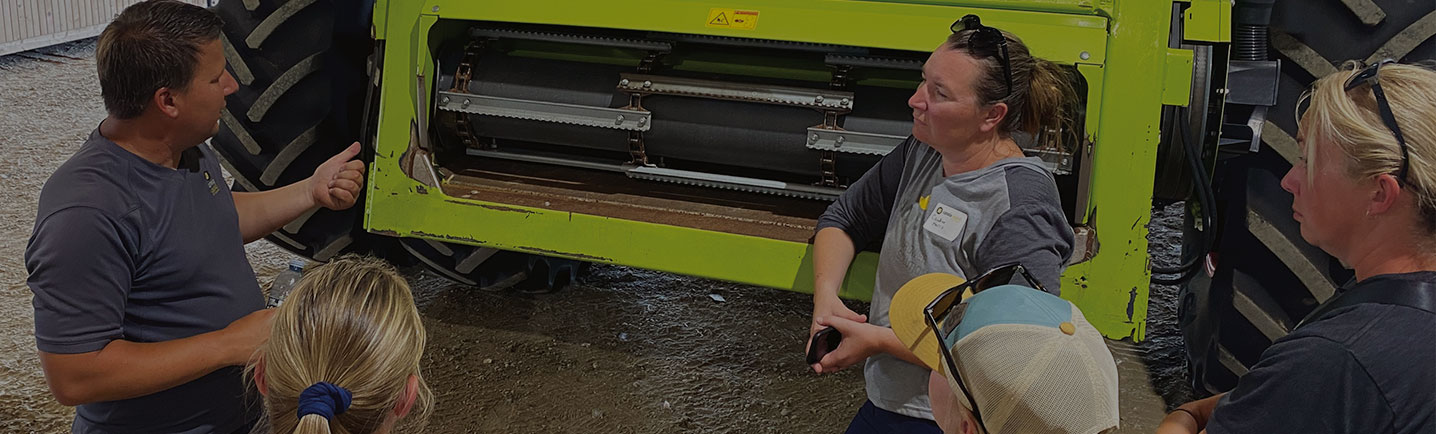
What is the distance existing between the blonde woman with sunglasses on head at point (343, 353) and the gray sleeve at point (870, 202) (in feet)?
3.32

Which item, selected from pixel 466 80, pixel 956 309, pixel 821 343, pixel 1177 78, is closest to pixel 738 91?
pixel 466 80

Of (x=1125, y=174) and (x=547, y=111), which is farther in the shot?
(x=547, y=111)

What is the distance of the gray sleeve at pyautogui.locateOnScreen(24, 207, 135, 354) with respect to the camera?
68.1 inches

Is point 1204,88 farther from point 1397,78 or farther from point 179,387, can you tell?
point 179,387

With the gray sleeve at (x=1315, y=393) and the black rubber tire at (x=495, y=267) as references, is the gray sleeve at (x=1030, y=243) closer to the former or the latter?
the gray sleeve at (x=1315, y=393)

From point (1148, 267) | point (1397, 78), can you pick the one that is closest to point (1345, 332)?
point (1397, 78)

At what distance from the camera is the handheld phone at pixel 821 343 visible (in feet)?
6.88

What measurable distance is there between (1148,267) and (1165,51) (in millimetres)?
436

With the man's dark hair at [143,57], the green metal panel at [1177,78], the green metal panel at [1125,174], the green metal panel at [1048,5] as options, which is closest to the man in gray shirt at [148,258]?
the man's dark hair at [143,57]

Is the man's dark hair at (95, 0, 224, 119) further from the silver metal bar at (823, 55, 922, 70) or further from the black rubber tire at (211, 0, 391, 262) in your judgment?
the silver metal bar at (823, 55, 922, 70)

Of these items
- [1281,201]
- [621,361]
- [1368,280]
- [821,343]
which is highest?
[1368,280]

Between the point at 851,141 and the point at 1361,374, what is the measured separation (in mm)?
1460

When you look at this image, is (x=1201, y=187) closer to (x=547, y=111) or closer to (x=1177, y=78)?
(x=1177, y=78)

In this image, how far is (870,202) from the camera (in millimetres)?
2279
